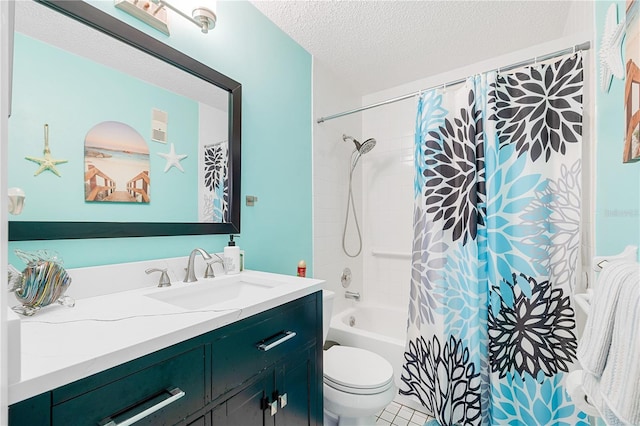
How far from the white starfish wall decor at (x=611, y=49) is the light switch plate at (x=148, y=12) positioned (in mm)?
1523

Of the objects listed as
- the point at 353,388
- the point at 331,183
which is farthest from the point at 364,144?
the point at 353,388

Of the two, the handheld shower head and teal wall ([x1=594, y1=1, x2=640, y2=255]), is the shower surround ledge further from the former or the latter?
the handheld shower head

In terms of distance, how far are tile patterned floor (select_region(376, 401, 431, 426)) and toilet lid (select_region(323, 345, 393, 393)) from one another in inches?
16.3

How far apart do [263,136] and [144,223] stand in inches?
31.9

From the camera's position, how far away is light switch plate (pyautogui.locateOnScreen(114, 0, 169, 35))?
1.07m

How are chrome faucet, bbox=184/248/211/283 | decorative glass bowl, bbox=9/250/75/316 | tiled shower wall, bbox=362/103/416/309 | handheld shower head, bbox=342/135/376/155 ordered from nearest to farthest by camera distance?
decorative glass bowl, bbox=9/250/75/316 → chrome faucet, bbox=184/248/211/283 → handheld shower head, bbox=342/135/376/155 → tiled shower wall, bbox=362/103/416/309

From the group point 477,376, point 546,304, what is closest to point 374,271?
point 477,376

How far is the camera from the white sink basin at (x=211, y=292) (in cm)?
107

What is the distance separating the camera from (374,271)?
263cm

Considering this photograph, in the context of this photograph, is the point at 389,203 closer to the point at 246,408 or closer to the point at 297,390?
the point at 297,390

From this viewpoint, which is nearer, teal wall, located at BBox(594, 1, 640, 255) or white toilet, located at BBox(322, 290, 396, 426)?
teal wall, located at BBox(594, 1, 640, 255)

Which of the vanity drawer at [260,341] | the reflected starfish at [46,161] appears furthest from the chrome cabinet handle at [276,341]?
the reflected starfish at [46,161]

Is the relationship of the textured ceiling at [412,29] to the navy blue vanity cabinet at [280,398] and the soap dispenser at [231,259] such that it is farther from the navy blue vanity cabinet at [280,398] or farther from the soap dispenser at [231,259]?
the navy blue vanity cabinet at [280,398]

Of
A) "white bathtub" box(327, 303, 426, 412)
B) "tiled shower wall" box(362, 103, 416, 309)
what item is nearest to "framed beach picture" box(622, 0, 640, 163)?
"white bathtub" box(327, 303, 426, 412)
